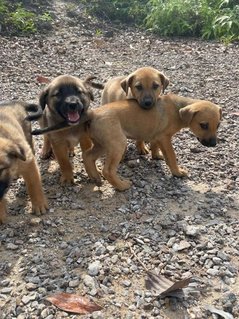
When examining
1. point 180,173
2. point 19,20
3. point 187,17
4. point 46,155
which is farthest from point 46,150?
point 187,17

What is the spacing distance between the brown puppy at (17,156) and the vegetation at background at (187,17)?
7.50m

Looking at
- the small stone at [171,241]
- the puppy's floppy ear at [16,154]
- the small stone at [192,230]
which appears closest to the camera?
the puppy's floppy ear at [16,154]

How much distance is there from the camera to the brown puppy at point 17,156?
15.7 feet

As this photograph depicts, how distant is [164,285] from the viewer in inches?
169

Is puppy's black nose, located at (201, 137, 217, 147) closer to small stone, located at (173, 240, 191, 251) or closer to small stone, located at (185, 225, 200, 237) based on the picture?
small stone, located at (185, 225, 200, 237)

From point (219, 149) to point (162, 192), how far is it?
1.47 meters

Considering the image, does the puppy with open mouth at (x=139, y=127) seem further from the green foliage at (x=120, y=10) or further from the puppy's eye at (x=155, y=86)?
the green foliage at (x=120, y=10)

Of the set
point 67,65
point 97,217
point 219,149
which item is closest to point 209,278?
point 97,217

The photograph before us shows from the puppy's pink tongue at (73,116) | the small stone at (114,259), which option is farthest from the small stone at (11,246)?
the puppy's pink tongue at (73,116)

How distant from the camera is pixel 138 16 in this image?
1375cm

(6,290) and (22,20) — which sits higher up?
(22,20)

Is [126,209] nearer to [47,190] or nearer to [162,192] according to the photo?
[162,192]

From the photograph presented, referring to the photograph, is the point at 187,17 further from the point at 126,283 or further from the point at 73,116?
the point at 126,283

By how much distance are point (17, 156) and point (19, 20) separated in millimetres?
8270
